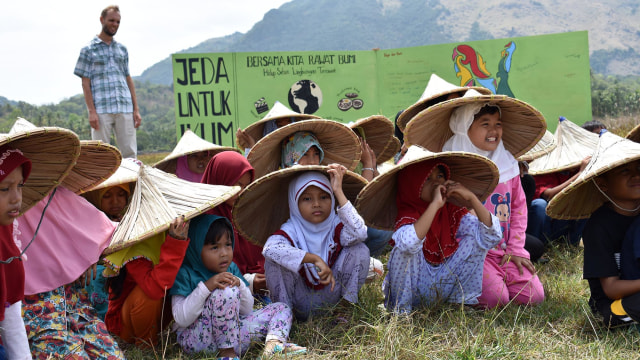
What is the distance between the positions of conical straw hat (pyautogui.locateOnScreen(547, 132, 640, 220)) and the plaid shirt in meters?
4.96

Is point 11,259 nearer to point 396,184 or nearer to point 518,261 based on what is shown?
point 396,184

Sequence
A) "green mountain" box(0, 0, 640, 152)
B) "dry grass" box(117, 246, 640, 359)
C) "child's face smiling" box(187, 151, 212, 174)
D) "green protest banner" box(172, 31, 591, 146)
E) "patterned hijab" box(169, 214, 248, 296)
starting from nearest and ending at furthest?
"dry grass" box(117, 246, 640, 359) → "patterned hijab" box(169, 214, 248, 296) → "child's face smiling" box(187, 151, 212, 174) → "green protest banner" box(172, 31, 591, 146) → "green mountain" box(0, 0, 640, 152)

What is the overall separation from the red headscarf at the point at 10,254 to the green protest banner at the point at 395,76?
225 inches

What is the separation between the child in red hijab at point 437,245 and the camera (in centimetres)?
300

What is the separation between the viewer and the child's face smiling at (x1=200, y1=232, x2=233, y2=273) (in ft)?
9.45

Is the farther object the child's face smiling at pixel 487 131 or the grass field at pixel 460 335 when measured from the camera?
the child's face smiling at pixel 487 131

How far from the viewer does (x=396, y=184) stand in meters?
3.27

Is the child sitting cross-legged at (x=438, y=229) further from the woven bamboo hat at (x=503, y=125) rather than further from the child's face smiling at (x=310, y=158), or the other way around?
the child's face smiling at (x=310, y=158)

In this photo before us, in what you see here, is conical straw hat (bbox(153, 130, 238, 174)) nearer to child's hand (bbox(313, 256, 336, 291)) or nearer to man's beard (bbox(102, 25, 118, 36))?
man's beard (bbox(102, 25, 118, 36))

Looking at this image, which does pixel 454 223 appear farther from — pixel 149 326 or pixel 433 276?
pixel 149 326

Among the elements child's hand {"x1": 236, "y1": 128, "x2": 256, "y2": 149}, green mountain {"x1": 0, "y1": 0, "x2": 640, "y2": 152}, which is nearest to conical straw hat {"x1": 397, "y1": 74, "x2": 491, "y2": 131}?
child's hand {"x1": 236, "y1": 128, "x2": 256, "y2": 149}

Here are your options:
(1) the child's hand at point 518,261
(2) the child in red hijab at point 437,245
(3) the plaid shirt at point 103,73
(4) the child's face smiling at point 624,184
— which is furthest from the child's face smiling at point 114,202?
(4) the child's face smiling at point 624,184

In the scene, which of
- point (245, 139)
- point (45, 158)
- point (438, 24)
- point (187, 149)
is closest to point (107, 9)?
point (187, 149)

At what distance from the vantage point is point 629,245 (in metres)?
2.67
